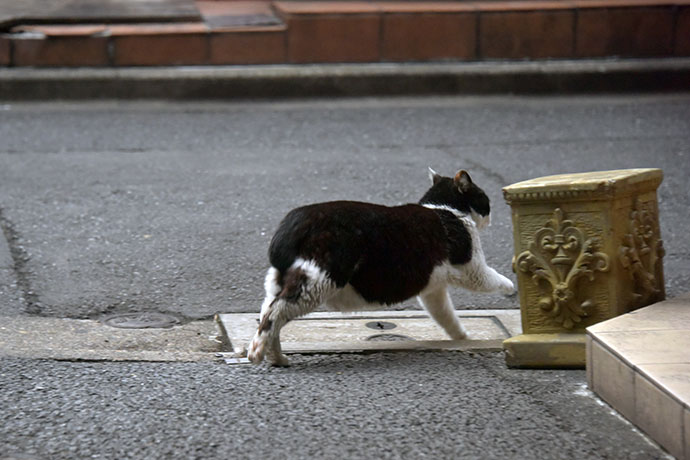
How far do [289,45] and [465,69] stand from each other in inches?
Result: 72.2

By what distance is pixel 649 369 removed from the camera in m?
3.32

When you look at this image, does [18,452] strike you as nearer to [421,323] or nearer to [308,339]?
[308,339]

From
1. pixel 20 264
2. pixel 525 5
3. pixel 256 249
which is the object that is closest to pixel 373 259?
pixel 256 249

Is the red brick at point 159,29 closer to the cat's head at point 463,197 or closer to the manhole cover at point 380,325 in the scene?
the manhole cover at point 380,325

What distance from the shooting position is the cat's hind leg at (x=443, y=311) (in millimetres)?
4426

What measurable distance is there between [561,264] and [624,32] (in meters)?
7.51

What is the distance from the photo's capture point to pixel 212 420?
335 centimetres

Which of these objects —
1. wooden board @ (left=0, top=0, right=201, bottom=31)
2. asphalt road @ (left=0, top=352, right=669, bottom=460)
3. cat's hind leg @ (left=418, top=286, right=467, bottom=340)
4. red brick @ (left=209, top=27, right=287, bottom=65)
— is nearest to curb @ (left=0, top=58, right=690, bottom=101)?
red brick @ (left=209, top=27, right=287, bottom=65)

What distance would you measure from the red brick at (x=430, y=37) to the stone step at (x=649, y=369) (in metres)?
7.03

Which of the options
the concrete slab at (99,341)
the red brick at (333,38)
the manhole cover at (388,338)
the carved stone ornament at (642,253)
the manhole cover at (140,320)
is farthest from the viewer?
the red brick at (333,38)

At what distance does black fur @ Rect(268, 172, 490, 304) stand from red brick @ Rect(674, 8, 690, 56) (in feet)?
24.6

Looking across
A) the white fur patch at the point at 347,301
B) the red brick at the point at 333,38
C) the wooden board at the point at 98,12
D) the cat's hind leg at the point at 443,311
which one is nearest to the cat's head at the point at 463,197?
the cat's hind leg at the point at 443,311

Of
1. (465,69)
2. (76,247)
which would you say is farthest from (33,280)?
(465,69)

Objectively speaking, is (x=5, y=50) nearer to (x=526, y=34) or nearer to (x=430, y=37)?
(x=430, y=37)
